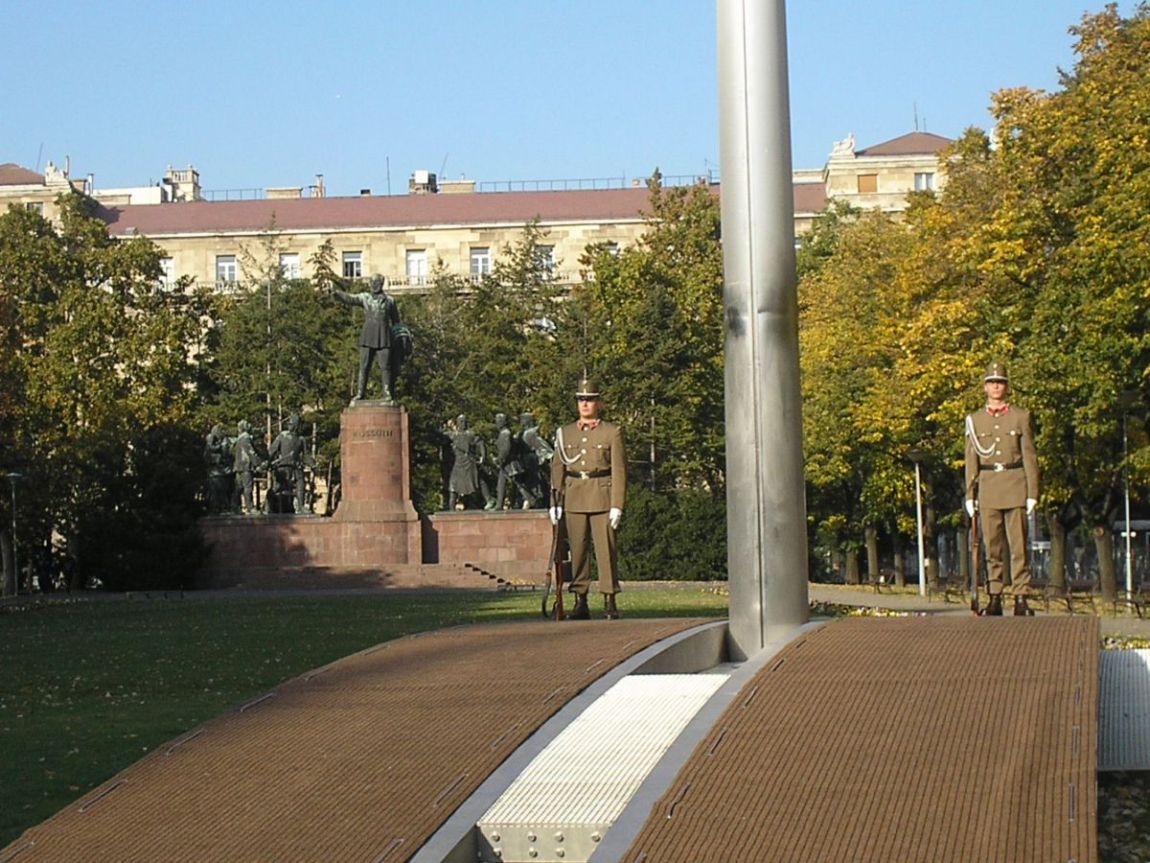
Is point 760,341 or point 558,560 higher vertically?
point 760,341

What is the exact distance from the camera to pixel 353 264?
107 meters

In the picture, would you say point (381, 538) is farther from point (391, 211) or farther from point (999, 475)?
point (391, 211)

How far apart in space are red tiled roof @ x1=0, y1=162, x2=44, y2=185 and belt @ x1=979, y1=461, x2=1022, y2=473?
99.0 m

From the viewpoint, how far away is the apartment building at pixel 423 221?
105750mm

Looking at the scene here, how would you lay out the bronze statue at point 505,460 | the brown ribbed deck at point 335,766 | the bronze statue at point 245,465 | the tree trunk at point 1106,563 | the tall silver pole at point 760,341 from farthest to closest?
the bronze statue at point 245,465, the bronze statue at point 505,460, the tree trunk at point 1106,563, the tall silver pole at point 760,341, the brown ribbed deck at point 335,766

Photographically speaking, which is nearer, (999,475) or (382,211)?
(999,475)

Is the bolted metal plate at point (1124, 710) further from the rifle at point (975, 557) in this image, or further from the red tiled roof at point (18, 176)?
the red tiled roof at point (18, 176)

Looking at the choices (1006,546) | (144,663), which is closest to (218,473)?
(144,663)

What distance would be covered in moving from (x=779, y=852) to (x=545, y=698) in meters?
2.89

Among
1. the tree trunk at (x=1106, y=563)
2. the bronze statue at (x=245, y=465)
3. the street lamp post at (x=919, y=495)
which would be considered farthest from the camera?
the bronze statue at (x=245, y=465)

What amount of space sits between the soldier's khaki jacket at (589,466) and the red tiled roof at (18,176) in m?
97.4

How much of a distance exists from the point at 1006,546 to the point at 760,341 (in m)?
4.12

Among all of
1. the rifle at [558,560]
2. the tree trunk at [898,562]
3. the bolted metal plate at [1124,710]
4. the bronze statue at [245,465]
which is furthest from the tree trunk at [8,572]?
the bolted metal plate at [1124,710]

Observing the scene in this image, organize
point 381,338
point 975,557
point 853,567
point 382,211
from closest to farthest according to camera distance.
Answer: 1. point 975,557
2. point 381,338
3. point 853,567
4. point 382,211
